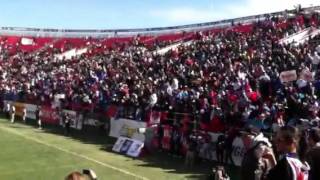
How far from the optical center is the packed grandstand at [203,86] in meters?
21.2

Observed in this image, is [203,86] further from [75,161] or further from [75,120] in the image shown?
[75,120]

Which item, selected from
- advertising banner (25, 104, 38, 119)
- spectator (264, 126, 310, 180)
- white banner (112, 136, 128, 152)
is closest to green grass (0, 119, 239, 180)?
white banner (112, 136, 128, 152)

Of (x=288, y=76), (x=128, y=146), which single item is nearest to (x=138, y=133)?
(x=128, y=146)

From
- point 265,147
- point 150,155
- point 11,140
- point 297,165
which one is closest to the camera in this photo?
point 297,165

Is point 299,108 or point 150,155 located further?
point 150,155

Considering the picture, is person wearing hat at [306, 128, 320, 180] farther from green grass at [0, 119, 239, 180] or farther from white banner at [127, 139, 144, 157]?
white banner at [127, 139, 144, 157]

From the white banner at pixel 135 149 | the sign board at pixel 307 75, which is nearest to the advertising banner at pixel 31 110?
Answer: the white banner at pixel 135 149

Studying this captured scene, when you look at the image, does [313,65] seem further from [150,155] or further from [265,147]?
[265,147]

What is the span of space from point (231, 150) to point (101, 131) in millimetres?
12153

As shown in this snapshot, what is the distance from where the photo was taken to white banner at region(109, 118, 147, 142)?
2734cm

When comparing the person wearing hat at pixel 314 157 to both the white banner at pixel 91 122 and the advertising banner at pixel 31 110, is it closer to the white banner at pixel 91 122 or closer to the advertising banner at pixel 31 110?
the white banner at pixel 91 122

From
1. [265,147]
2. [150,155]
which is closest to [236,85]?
[150,155]

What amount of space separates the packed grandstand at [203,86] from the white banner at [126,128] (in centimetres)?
16

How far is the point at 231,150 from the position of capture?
21.5 meters
